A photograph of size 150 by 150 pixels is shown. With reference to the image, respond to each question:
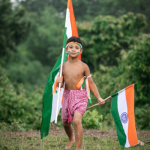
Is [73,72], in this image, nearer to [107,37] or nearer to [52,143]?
[52,143]

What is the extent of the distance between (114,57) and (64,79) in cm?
1015

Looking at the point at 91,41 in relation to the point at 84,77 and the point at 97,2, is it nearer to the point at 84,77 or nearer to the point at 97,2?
the point at 84,77

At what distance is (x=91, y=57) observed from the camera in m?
13.8

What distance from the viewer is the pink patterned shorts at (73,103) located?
3932 millimetres

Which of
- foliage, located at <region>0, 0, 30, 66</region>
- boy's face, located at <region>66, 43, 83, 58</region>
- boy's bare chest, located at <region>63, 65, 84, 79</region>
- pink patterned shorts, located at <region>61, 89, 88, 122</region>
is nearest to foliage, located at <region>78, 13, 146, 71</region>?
foliage, located at <region>0, 0, 30, 66</region>

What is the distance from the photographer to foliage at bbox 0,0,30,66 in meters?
15.5

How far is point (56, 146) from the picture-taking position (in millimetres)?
4320

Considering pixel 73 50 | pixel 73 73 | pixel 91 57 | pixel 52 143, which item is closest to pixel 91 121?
pixel 52 143

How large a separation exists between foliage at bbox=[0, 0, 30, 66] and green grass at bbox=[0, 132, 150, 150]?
37.5ft

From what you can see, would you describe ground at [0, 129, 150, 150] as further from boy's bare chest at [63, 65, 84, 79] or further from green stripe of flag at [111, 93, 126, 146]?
boy's bare chest at [63, 65, 84, 79]

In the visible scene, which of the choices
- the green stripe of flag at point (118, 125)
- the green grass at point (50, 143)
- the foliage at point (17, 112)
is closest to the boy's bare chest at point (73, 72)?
the green stripe of flag at point (118, 125)

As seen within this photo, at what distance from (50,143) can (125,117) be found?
1.40 meters

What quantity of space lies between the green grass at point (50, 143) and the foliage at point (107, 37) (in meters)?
9.11

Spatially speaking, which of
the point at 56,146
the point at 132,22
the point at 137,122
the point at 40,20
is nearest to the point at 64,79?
the point at 56,146
